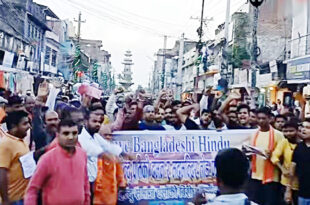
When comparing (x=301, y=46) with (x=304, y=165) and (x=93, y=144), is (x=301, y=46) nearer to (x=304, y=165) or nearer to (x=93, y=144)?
(x=304, y=165)

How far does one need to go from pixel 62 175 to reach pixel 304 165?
3102mm

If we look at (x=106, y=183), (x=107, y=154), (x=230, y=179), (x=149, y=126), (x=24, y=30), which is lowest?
(x=106, y=183)

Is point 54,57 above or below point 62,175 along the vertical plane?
above

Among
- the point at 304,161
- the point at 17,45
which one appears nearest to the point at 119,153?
the point at 304,161

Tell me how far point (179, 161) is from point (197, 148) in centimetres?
33

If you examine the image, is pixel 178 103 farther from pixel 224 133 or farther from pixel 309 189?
pixel 309 189

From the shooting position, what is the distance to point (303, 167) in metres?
6.67

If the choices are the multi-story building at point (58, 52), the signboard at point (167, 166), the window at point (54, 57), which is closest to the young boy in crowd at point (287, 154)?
the signboard at point (167, 166)

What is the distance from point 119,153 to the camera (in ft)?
22.6

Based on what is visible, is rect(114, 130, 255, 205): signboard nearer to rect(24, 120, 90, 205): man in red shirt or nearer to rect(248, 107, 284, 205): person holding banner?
rect(248, 107, 284, 205): person holding banner

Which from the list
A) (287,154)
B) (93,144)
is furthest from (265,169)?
(93,144)

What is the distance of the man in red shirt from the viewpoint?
4.88m

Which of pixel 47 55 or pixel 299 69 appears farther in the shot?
pixel 47 55

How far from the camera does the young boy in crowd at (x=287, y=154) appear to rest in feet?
23.4
